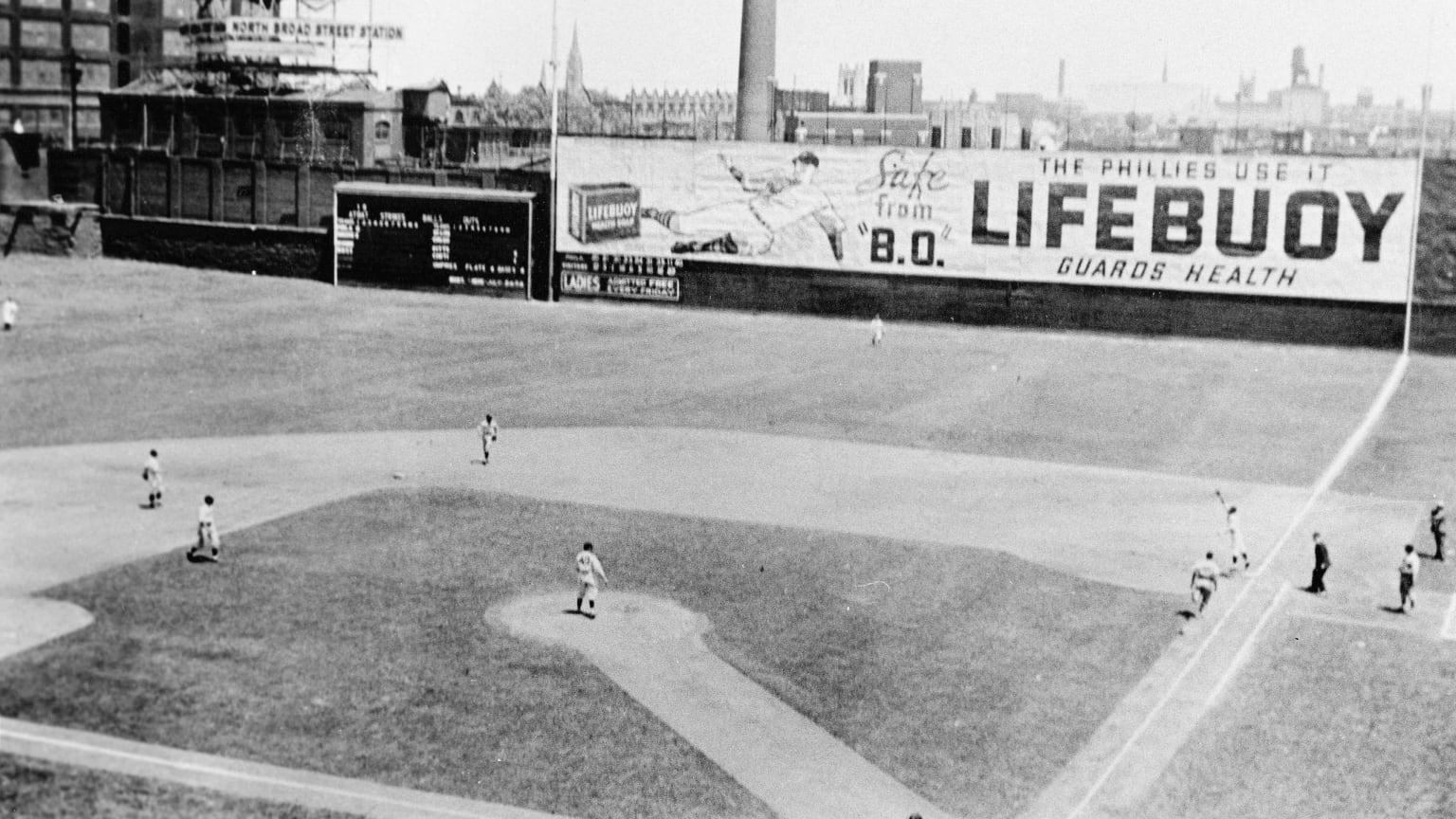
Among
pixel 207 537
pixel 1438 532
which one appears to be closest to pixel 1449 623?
pixel 1438 532

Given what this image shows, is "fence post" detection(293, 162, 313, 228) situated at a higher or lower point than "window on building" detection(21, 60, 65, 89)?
lower

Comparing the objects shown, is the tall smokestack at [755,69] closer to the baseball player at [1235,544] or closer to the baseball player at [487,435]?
the baseball player at [487,435]

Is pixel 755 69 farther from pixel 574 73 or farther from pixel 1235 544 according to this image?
pixel 574 73

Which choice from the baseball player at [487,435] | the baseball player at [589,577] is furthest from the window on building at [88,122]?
the baseball player at [589,577]

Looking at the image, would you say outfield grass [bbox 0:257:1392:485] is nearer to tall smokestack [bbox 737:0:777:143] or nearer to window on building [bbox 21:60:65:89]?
tall smokestack [bbox 737:0:777:143]

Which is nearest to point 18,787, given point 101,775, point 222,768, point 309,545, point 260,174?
point 101,775

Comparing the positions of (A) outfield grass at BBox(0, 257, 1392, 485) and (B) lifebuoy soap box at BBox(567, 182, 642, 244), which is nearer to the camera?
(A) outfield grass at BBox(0, 257, 1392, 485)

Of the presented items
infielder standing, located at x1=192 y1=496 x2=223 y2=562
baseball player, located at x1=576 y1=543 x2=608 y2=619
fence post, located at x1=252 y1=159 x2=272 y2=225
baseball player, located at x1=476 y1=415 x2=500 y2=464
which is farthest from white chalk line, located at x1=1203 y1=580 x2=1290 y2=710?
fence post, located at x1=252 y1=159 x2=272 y2=225

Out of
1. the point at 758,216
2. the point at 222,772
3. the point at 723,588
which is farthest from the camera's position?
the point at 758,216
